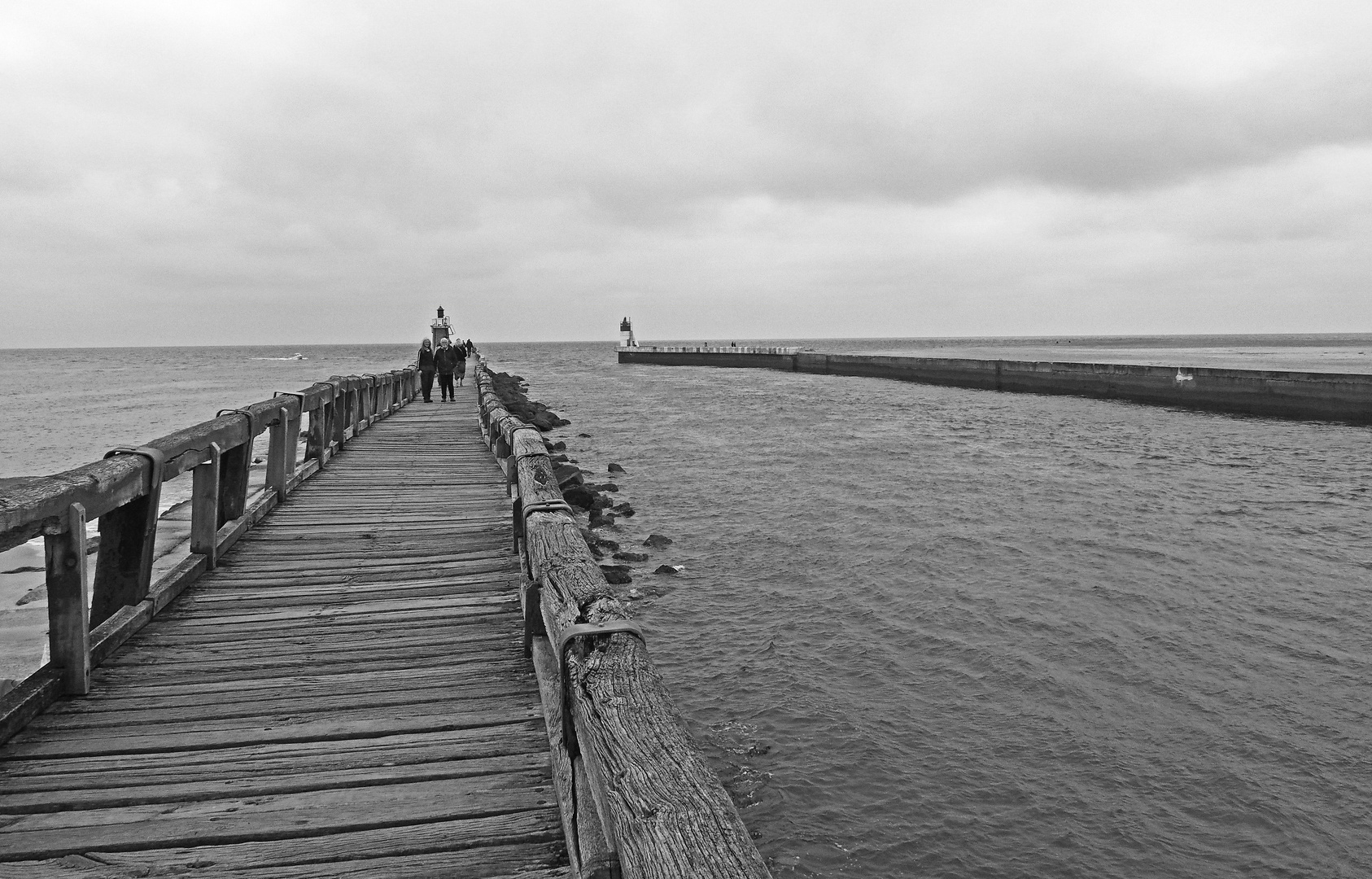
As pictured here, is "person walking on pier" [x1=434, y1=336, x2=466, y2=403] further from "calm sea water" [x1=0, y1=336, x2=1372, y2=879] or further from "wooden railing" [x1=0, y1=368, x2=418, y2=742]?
"wooden railing" [x1=0, y1=368, x2=418, y2=742]

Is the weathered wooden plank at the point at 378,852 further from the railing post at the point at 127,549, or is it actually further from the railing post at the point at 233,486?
the railing post at the point at 233,486

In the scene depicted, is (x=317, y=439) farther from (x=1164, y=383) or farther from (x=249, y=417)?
(x=1164, y=383)

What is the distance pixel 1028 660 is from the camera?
25.5 ft

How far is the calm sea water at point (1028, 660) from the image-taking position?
5.26m

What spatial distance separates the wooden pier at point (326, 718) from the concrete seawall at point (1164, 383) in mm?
33720

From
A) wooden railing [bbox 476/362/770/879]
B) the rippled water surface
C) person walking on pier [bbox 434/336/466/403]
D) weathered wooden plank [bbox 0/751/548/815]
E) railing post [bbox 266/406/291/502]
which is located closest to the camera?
wooden railing [bbox 476/362/770/879]

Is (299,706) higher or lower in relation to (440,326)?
lower

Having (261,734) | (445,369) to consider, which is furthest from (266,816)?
(445,369)

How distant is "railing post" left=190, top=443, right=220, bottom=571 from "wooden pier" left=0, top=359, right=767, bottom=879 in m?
0.02

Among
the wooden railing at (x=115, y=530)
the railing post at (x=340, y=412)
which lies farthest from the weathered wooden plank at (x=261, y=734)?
the railing post at (x=340, y=412)

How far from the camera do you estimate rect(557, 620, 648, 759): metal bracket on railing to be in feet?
9.12

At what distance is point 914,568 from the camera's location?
35.8ft

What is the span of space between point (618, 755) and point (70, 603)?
2.95m

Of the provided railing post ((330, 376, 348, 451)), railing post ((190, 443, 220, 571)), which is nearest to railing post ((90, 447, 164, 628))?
railing post ((190, 443, 220, 571))
